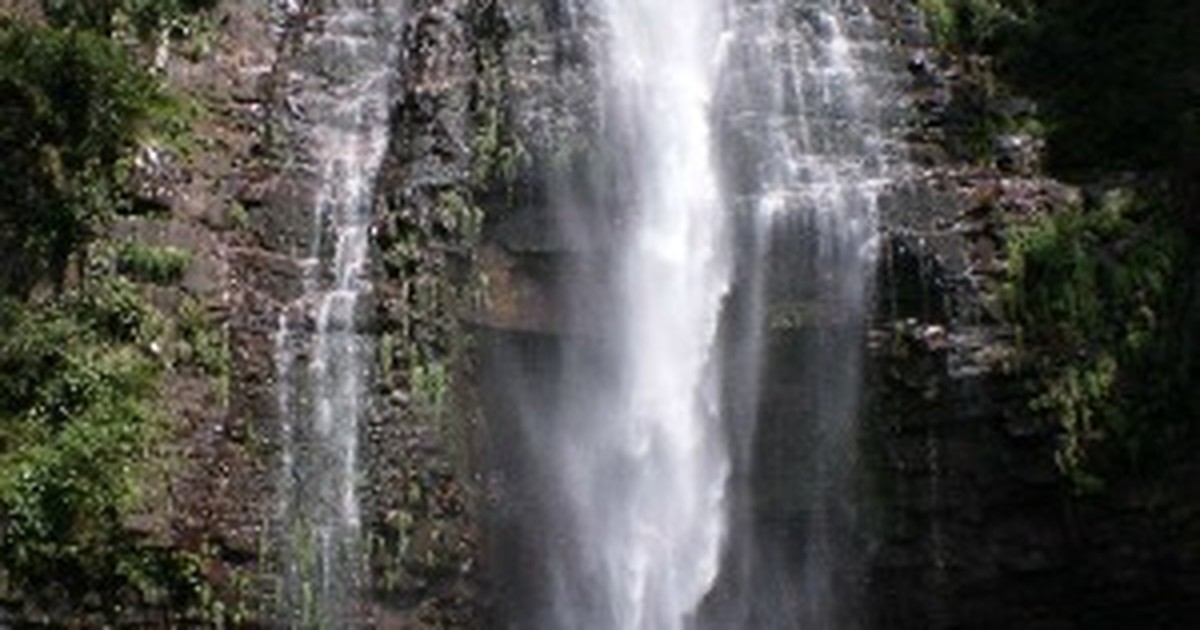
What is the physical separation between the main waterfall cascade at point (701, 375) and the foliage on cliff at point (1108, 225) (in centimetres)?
177

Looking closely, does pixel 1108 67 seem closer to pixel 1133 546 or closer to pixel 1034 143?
pixel 1034 143

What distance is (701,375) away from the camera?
1540 cm

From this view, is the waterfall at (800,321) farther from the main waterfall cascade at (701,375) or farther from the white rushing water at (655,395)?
the white rushing water at (655,395)

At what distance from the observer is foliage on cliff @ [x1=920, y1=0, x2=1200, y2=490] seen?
577 inches

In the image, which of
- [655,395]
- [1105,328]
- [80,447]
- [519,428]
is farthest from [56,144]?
[1105,328]

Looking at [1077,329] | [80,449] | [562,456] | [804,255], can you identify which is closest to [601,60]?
[804,255]

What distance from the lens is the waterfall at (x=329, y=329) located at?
46.5 ft

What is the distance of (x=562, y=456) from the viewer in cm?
1488

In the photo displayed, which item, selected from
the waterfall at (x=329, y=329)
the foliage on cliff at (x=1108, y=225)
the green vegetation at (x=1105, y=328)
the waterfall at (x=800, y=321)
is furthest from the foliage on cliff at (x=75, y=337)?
the foliage on cliff at (x=1108, y=225)

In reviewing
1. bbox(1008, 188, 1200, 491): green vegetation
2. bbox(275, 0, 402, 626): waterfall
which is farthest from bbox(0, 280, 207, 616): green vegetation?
bbox(1008, 188, 1200, 491): green vegetation

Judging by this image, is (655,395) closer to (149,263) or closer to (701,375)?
(701,375)

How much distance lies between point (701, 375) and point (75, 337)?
5.68 metres

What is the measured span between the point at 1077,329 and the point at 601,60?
5.55m

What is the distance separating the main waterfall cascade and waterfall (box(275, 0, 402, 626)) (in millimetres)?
1427
